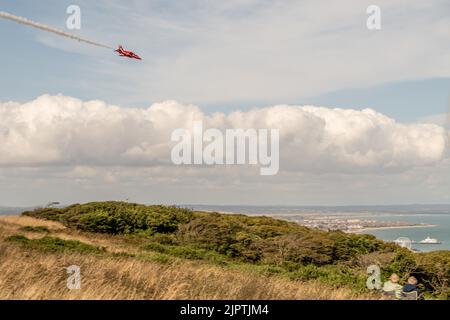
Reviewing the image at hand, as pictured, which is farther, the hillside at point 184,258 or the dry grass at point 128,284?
the hillside at point 184,258

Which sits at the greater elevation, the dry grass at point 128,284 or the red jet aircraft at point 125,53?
the red jet aircraft at point 125,53

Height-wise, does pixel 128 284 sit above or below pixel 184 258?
above

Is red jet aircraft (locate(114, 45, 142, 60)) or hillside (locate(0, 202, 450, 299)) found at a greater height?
red jet aircraft (locate(114, 45, 142, 60))

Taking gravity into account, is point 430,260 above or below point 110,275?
below

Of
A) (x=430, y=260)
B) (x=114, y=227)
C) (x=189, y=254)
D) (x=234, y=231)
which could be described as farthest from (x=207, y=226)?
(x=430, y=260)

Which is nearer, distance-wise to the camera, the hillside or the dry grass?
the dry grass

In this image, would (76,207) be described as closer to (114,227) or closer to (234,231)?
(114,227)

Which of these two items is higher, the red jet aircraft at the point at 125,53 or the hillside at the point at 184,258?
the red jet aircraft at the point at 125,53
